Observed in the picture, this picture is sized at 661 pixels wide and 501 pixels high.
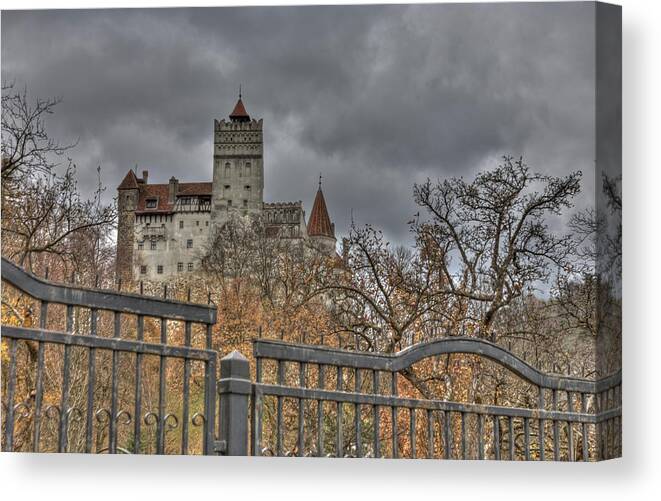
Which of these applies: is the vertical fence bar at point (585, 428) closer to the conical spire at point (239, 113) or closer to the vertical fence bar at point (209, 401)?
the vertical fence bar at point (209, 401)

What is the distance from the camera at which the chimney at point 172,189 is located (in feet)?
18.0

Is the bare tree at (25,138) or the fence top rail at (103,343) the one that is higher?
the bare tree at (25,138)

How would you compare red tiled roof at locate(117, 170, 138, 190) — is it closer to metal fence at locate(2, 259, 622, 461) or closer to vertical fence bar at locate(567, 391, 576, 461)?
metal fence at locate(2, 259, 622, 461)

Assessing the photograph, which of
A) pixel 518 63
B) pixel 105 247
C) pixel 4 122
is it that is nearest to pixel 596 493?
pixel 518 63

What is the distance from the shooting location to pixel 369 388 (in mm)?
7570

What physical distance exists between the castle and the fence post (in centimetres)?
167

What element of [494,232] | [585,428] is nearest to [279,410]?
[585,428]

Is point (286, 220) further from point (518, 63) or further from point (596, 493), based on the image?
point (596, 493)

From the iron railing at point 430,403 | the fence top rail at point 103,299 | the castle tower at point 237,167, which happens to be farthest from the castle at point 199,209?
the fence top rail at point 103,299

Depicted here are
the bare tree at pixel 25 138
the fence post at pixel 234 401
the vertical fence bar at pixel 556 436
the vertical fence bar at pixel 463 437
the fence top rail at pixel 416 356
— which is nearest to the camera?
the fence post at pixel 234 401

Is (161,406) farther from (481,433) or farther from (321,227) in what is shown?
(321,227)

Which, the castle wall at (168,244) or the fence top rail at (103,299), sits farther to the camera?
the castle wall at (168,244)

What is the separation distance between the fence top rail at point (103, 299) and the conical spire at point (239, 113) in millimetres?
1733

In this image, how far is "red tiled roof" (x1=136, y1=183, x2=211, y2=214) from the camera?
5.47m
